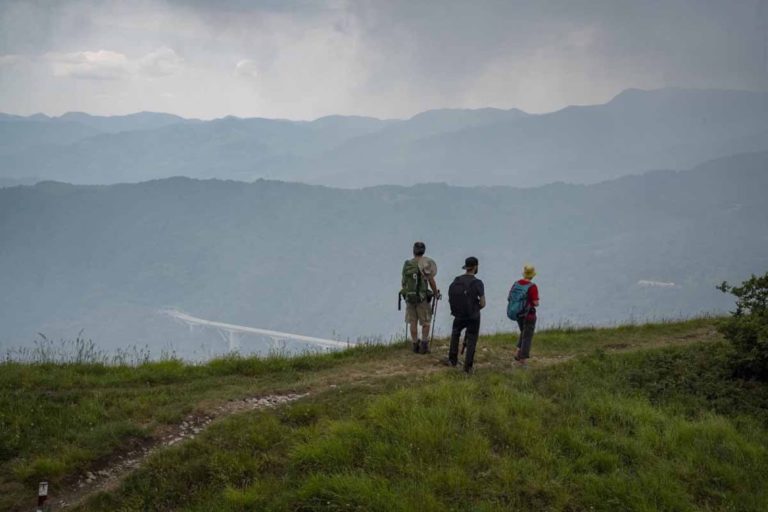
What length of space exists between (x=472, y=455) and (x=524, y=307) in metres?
5.34

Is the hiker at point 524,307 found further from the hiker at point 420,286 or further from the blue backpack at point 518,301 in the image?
the hiker at point 420,286

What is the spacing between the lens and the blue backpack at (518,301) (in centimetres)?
1171

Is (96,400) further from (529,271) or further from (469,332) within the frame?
(529,271)

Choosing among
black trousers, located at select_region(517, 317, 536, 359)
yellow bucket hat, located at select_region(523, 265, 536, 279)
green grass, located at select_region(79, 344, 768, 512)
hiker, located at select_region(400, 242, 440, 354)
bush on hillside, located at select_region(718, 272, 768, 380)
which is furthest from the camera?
hiker, located at select_region(400, 242, 440, 354)

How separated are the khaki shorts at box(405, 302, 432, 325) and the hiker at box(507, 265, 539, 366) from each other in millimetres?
1780

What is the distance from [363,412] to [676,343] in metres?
9.88

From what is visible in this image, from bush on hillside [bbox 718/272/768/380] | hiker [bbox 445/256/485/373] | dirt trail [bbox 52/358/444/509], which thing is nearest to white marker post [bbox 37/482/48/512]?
dirt trail [bbox 52/358/444/509]

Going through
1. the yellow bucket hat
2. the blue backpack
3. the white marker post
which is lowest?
the white marker post

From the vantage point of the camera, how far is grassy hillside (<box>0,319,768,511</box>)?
6.45 metres

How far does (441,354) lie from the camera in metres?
12.7

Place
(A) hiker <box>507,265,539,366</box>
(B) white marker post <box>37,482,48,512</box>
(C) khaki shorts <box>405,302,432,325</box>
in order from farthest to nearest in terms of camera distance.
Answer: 1. (C) khaki shorts <box>405,302,432,325</box>
2. (A) hiker <box>507,265,539,366</box>
3. (B) white marker post <box>37,482,48,512</box>

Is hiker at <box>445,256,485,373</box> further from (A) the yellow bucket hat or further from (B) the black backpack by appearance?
(A) the yellow bucket hat

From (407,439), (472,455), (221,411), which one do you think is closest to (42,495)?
(221,411)

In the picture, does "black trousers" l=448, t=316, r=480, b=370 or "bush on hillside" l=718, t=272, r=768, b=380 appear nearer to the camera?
"bush on hillside" l=718, t=272, r=768, b=380
